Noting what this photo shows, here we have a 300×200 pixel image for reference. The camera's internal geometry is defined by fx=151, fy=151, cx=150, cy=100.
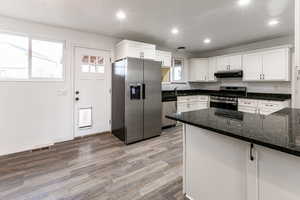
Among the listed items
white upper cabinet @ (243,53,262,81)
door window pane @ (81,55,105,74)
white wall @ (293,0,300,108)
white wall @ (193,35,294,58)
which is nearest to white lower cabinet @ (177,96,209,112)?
white upper cabinet @ (243,53,262,81)

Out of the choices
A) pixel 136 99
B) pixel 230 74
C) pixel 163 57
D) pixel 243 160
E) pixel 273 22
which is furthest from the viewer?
pixel 230 74

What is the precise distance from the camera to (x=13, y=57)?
290cm

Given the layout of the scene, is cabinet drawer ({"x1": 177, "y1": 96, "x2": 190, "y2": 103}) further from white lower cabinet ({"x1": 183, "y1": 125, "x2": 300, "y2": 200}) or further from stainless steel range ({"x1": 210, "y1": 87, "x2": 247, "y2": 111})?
white lower cabinet ({"x1": 183, "y1": 125, "x2": 300, "y2": 200})

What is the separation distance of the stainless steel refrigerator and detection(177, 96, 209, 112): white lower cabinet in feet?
3.79

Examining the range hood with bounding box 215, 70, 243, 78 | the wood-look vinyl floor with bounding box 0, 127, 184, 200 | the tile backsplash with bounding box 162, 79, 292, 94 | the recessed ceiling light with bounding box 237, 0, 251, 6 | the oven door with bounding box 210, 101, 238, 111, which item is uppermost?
the recessed ceiling light with bounding box 237, 0, 251, 6

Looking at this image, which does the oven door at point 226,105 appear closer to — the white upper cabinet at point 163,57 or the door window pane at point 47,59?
the white upper cabinet at point 163,57

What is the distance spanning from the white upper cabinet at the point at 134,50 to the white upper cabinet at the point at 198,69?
227 centimetres

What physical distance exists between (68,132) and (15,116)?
1.02 metres

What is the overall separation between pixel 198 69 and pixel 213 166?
4608 mm

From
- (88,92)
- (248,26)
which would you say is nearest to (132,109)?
(88,92)

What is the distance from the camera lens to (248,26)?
10.6 feet

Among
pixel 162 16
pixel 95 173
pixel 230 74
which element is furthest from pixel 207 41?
pixel 95 173

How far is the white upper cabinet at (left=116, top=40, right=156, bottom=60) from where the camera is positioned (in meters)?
3.49

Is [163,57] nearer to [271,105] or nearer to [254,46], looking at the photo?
[254,46]
